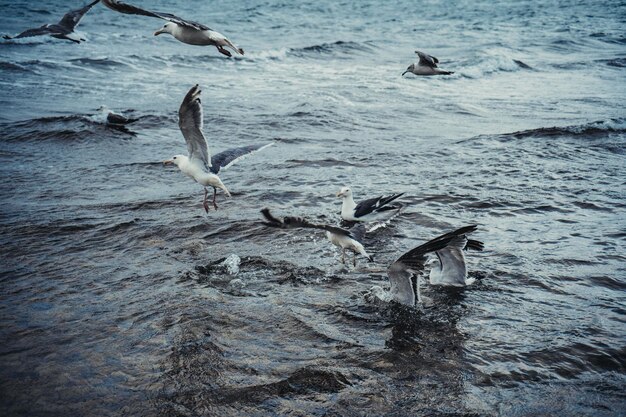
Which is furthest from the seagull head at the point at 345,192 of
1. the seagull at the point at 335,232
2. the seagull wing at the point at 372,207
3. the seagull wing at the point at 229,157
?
the seagull wing at the point at 229,157

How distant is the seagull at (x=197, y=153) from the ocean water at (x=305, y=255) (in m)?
0.64

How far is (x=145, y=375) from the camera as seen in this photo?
4234 mm

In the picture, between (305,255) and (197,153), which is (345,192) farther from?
(197,153)

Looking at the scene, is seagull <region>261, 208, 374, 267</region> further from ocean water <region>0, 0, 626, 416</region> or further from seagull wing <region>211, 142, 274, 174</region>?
seagull wing <region>211, 142, 274, 174</region>

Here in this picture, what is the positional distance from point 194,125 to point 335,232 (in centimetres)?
232

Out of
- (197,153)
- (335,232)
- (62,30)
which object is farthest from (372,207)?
(62,30)

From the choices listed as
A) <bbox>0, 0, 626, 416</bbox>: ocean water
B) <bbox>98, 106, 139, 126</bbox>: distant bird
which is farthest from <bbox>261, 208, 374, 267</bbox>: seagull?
<bbox>98, 106, 139, 126</bbox>: distant bird

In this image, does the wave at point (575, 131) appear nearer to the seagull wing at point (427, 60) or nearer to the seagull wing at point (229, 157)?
the seagull wing at point (427, 60)

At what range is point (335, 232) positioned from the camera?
5.06 metres

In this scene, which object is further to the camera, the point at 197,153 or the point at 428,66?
the point at 428,66

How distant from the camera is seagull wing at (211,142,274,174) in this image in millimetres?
7070

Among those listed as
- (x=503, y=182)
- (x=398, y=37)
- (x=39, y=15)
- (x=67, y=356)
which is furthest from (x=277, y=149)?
(x=39, y=15)

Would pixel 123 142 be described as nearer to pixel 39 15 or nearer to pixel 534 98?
pixel 534 98

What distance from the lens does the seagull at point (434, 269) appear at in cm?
495
